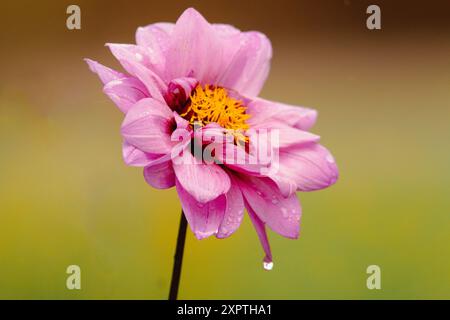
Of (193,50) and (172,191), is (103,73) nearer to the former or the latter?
(193,50)

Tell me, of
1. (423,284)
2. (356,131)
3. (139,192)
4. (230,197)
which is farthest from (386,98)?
(230,197)

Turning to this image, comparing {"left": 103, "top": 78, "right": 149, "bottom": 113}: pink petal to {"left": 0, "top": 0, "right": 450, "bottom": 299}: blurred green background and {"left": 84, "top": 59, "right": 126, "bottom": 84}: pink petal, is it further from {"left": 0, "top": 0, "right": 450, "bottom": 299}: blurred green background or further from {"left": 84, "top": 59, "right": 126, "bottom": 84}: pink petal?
{"left": 0, "top": 0, "right": 450, "bottom": 299}: blurred green background

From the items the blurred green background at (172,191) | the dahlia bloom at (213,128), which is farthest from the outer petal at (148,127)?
the blurred green background at (172,191)

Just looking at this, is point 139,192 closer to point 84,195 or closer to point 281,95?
point 84,195

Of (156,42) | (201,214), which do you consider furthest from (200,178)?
(156,42)

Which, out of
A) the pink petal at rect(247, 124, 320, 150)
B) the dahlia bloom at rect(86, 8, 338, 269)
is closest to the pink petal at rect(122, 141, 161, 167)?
the dahlia bloom at rect(86, 8, 338, 269)

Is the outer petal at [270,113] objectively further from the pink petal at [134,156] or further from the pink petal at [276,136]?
the pink petal at [134,156]
